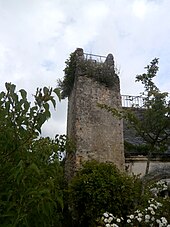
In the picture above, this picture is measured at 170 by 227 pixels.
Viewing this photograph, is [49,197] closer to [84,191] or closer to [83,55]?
[84,191]

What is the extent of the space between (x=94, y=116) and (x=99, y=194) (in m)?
3.05

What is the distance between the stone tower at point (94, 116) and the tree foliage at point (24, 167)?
8.53 m

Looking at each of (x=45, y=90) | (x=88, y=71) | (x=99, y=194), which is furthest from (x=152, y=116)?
(x=45, y=90)

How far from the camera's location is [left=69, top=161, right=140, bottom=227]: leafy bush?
9375mm

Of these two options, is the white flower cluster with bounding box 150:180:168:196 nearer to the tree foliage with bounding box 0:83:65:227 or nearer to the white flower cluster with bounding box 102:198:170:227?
the white flower cluster with bounding box 102:198:170:227

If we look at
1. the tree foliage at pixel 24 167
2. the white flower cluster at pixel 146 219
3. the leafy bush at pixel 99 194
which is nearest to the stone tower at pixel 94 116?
the leafy bush at pixel 99 194

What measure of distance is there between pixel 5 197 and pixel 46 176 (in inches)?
13.8

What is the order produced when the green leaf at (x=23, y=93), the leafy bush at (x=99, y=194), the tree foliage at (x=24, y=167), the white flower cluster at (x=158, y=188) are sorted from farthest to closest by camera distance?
the white flower cluster at (x=158, y=188) → the leafy bush at (x=99, y=194) → the green leaf at (x=23, y=93) → the tree foliage at (x=24, y=167)

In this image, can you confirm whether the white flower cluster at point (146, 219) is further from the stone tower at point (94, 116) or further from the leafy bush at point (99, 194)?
the stone tower at point (94, 116)

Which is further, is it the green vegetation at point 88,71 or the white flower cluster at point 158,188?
the green vegetation at point 88,71

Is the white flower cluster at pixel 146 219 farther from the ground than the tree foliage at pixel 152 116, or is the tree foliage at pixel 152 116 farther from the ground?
the tree foliage at pixel 152 116

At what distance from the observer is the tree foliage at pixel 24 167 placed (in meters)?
2.13

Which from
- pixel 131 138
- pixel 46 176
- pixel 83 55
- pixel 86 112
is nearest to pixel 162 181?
pixel 131 138

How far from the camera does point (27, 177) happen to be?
89.7 inches
